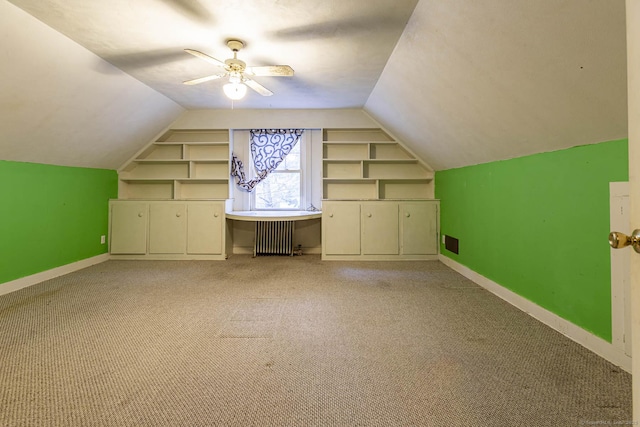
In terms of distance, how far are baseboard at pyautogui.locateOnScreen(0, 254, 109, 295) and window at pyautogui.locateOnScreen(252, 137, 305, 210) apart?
2309mm

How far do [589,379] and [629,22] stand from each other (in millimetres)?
1703

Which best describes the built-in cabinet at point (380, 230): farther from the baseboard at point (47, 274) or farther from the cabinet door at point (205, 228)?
the baseboard at point (47, 274)

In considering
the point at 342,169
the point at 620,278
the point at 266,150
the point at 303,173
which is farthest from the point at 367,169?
the point at 620,278

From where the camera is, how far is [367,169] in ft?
15.7

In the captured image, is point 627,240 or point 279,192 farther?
point 279,192

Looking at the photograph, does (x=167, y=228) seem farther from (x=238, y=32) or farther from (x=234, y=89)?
(x=238, y=32)

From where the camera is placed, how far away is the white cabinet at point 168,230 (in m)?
4.40

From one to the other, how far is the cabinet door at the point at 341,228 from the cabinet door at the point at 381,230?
0.47ft

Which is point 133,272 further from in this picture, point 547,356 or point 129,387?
point 547,356

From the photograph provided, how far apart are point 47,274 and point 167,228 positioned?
4.64 ft

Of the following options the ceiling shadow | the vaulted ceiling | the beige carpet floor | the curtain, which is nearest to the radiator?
the curtain

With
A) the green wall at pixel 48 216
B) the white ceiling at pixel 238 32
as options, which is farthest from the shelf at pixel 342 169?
the green wall at pixel 48 216

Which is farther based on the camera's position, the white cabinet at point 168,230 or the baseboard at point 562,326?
the white cabinet at point 168,230

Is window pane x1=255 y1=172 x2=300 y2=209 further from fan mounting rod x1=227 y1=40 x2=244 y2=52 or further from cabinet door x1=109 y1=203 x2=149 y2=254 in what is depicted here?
fan mounting rod x1=227 y1=40 x2=244 y2=52
